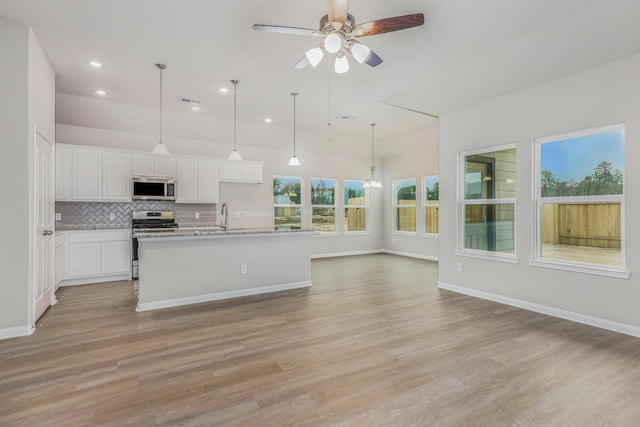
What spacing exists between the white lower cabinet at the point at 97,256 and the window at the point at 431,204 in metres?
6.61

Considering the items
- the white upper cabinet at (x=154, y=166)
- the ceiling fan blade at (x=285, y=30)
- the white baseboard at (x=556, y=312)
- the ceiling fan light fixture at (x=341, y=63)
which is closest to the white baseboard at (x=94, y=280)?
the white upper cabinet at (x=154, y=166)

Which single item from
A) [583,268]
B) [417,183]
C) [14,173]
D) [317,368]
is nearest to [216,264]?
[14,173]

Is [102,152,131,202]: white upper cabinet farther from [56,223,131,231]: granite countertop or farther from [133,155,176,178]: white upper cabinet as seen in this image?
[56,223,131,231]: granite countertop

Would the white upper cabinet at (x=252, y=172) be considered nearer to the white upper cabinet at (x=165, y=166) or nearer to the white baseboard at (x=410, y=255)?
the white upper cabinet at (x=165, y=166)

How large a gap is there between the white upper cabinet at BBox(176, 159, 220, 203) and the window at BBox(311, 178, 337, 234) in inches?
104

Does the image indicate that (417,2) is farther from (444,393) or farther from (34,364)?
(34,364)

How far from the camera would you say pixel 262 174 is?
7539 mm

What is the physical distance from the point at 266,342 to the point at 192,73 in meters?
3.62

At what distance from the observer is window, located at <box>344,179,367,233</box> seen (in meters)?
9.08

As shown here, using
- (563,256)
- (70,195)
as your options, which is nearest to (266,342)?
(563,256)

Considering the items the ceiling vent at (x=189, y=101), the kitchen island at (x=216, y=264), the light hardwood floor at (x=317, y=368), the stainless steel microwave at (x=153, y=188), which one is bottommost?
the light hardwood floor at (x=317, y=368)

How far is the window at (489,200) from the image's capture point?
174 inches

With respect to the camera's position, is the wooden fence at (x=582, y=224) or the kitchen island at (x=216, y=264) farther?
the kitchen island at (x=216, y=264)

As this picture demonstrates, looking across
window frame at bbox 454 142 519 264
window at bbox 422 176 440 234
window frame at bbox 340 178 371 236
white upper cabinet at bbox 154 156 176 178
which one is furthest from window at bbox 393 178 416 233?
white upper cabinet at bbox 154 156 176 178
